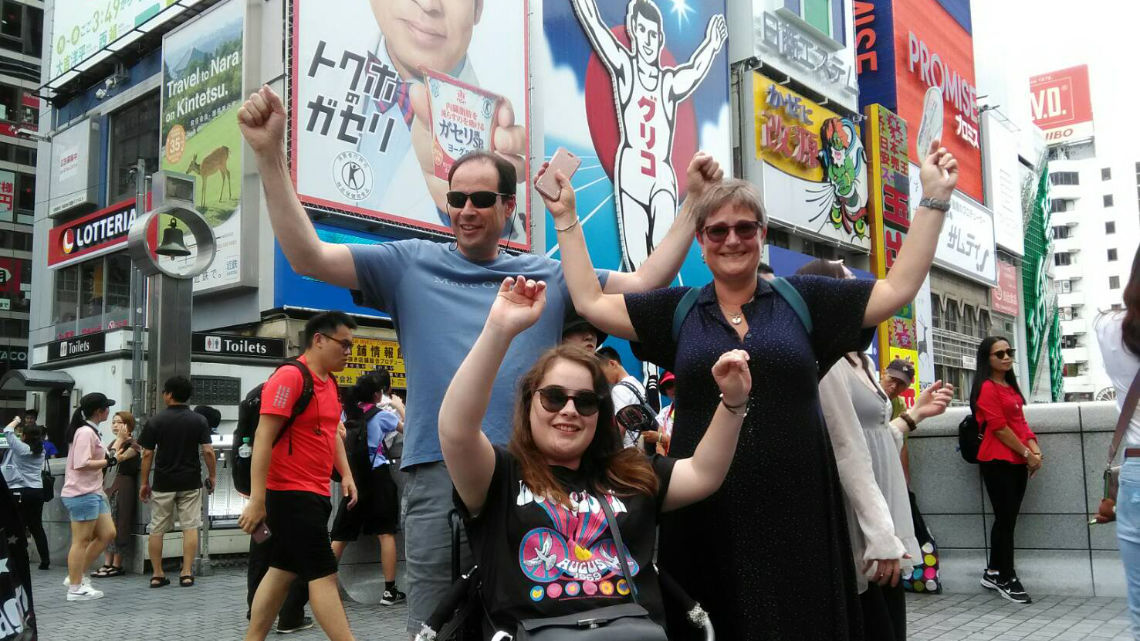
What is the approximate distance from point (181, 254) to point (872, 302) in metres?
9.26

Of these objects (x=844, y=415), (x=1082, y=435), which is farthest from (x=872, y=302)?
(x=1082, y=435)

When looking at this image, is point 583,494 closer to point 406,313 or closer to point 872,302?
point 406,313

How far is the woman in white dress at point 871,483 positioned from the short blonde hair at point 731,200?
61cm

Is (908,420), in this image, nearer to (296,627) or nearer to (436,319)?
(436,319)

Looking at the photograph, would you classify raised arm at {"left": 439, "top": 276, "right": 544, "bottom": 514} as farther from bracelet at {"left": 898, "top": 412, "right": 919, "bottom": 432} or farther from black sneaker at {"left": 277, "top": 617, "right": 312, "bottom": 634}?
black sneaker at {"left": 277, "top": 617, "right": 312, "bottom": 634}

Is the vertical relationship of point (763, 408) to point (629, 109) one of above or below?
below

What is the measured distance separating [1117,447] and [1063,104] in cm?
10301

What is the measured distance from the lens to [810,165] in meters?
34.0

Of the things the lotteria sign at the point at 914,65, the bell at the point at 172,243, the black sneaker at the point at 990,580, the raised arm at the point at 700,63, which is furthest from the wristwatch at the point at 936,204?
the lotteria sign at the point at 914,65

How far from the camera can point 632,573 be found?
2.42 m

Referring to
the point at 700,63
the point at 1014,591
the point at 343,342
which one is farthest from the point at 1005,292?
the point at 343,342

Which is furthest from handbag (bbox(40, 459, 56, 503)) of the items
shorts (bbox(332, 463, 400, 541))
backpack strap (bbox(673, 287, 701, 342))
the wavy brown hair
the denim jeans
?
the denim jeans

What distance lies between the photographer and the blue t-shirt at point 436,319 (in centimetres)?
262

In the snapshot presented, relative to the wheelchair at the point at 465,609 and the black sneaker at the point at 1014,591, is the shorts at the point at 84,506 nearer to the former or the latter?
the wheelchair at the point at 465,609
